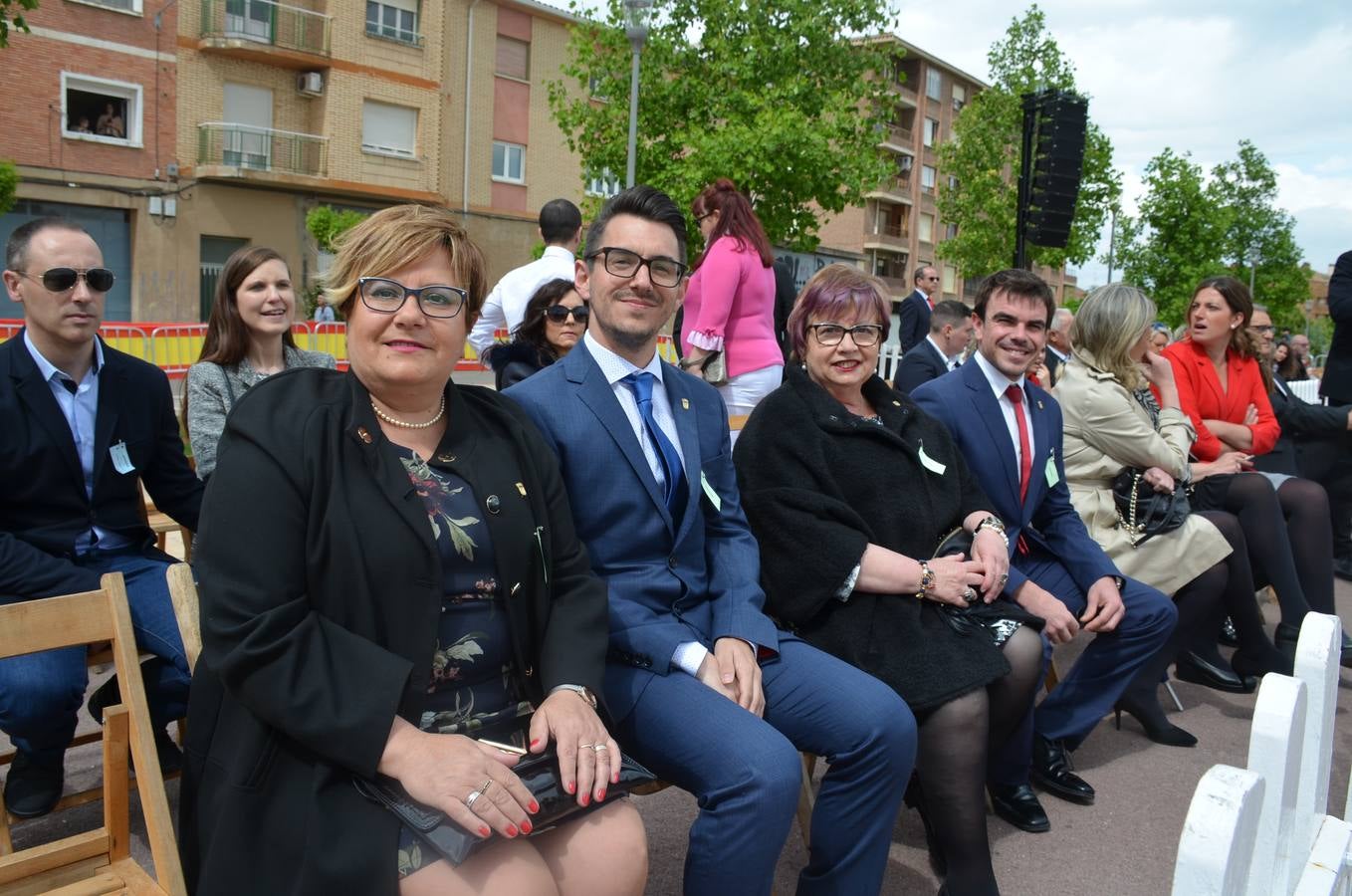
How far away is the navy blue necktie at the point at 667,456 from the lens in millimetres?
2863

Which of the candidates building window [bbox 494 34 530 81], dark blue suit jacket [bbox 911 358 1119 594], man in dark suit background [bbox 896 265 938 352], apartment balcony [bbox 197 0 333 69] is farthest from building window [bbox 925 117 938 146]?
dark blue suit jacket [bbox 911 358 1119 594]

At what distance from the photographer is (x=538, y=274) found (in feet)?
18.0

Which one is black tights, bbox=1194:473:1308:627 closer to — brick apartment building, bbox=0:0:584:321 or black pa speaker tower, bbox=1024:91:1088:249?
black pa speaker tower, bbox=1024:91:1088:249

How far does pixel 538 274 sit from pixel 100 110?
22.1m

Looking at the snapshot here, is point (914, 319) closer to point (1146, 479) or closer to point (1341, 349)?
point (1341, 349)

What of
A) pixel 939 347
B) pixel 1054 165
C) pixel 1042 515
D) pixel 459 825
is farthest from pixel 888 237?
pixel 459 825

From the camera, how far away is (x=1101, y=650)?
3.88m

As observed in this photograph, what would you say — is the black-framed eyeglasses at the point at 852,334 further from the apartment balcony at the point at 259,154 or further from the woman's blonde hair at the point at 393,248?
the apartment balcony at the point at 259,154

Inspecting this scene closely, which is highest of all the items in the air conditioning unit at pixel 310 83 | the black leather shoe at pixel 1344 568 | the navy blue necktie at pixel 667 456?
the air conditioning unit at pixel 310 83

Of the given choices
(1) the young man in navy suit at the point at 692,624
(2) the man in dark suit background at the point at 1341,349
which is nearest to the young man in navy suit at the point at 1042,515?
(1) the young man in navy suit at the point at 692,624

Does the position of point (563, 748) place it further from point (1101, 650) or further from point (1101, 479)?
point (1101, 479)

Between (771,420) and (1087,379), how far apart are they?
83.4 inches

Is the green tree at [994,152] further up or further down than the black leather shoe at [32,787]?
further up

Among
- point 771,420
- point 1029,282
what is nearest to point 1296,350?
point 1029,282
